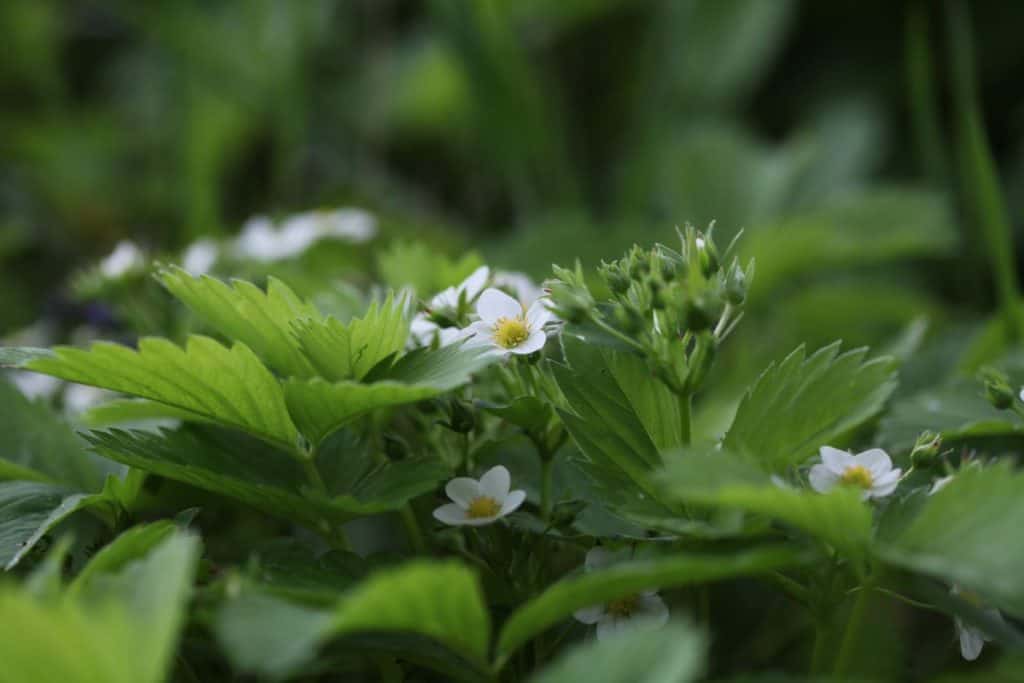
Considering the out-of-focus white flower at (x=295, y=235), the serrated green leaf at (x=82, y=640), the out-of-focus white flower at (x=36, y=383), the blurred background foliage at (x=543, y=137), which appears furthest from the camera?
the blurred background foliage at (x=543, y=137)

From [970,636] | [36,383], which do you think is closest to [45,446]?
[36,383]

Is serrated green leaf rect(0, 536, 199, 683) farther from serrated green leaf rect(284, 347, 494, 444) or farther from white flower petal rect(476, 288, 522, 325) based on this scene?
white flower petal rect(476, 288, 522, 325)

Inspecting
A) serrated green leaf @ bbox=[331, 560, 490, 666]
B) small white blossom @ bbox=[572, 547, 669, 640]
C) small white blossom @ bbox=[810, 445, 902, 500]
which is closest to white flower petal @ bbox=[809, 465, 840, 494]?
small white blossom @ bbox=[810, 445, 902, 500]

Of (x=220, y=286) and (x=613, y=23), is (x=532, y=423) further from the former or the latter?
(x=613, y=23)

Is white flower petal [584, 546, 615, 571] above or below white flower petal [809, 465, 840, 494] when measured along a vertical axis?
below

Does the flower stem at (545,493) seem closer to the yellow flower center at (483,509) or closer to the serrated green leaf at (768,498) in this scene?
the yellow flower center at (483,509)

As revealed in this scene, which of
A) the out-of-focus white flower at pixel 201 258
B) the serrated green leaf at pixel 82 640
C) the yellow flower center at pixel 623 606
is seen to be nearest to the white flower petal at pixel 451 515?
the yellow flower center at pixel 623 606

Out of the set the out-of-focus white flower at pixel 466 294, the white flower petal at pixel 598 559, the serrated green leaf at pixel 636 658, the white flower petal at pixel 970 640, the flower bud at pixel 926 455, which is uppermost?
the out-of-focus white flower at pixel 466 294
